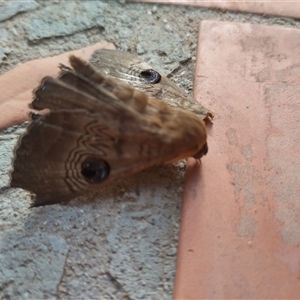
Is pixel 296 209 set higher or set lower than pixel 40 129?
lower

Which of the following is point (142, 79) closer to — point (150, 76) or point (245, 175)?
point (150, 76)

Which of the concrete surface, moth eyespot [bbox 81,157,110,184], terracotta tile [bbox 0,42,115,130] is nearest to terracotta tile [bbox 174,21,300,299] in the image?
the concrete surface

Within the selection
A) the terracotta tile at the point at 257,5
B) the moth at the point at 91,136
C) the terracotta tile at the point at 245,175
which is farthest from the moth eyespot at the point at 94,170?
A: the terracotta tile at the point at 257,5

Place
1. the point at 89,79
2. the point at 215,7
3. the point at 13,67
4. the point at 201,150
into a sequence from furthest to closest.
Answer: the point at 215,7 < the point at 13,67 < the point at 201,150 < the point at 89,79

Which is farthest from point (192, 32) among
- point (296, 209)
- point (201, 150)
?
point (296, 209)

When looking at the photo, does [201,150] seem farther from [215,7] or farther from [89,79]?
[215,7]

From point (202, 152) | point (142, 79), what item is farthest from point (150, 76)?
point (202, 152)
